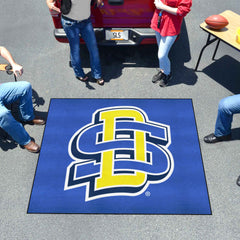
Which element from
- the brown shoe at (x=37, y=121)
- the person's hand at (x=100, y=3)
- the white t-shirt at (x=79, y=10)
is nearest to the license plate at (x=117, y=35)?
the person's hand at (x=100, y=3)

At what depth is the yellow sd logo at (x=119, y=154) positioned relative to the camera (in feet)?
10.0

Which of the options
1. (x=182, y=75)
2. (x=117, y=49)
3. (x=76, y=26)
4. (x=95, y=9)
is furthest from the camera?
(x=117, y=49)

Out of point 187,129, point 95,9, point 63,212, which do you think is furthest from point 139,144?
point 95,9

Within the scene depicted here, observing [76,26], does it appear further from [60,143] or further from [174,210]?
[174,210]

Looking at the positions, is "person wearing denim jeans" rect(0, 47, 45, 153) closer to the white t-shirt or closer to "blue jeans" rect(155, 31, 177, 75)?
the white t-shirt

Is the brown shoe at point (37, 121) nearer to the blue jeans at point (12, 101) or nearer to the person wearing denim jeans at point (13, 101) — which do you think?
the person wearing denim jeans at point (13, 101)

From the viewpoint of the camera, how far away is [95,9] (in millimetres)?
3623

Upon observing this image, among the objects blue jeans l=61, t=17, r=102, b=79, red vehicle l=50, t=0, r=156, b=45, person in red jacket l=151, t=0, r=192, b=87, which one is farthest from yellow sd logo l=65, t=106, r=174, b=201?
red vehicle l=50, t=0, r=156, b=45

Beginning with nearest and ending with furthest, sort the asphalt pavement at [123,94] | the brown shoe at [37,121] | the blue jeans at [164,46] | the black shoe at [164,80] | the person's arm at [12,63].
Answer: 1. the asphalt pavement at [123,94]
2. the person's arm at [12,63]
3. the blue jeans at [164,46]
4. the brown shoe at [37,121]
5. the black shoe at [164,80]

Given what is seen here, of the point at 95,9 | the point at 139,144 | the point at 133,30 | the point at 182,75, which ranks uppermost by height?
the point at 95,9

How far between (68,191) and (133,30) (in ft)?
7.64

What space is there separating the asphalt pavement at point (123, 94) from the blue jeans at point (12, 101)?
1.00 ft

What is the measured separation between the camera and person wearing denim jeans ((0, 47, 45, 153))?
3.00 meters

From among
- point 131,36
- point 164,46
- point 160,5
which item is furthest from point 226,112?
point 131,36
